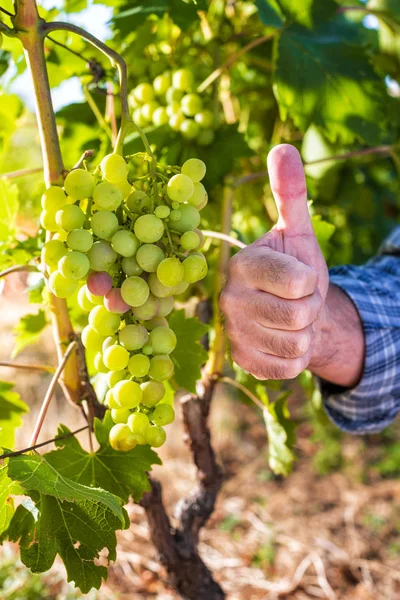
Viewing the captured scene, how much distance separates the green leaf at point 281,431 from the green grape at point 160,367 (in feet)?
1.57

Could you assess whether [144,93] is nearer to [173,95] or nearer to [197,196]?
[173,95]

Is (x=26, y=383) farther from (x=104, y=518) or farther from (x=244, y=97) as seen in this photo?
(x=104, y=518)

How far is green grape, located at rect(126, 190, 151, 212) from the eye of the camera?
2.05 ft

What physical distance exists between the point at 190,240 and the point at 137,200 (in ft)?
0.23

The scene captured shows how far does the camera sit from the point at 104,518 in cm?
65

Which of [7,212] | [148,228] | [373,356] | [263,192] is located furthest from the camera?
[263,192]

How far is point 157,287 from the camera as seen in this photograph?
621 mm

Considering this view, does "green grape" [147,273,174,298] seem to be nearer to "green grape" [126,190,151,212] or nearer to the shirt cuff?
"green grape" [126,190,151,212]

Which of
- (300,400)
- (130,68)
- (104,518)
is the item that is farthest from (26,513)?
(300,400)

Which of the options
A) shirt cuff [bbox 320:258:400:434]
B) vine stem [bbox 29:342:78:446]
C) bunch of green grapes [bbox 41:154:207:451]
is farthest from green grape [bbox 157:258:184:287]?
shirt cuff [bbox 320:258:400:434]

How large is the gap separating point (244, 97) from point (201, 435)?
0.88 metres

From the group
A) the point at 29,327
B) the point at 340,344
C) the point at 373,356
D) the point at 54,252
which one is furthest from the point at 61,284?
the point at 373,356

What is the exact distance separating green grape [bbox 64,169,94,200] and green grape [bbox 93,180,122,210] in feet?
0.06


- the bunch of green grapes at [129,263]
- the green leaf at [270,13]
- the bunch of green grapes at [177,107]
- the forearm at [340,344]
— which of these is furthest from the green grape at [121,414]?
the green leaf at [270,13]
